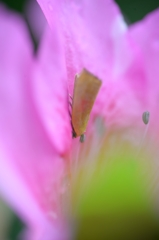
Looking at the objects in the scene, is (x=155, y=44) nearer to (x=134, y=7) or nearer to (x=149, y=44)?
(x=149, y=44)

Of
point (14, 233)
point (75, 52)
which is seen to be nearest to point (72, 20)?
point (75, 52)

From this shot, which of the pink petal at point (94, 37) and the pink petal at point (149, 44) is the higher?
the pink petal at point (94, 37)

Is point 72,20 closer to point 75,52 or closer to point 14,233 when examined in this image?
point 75,52

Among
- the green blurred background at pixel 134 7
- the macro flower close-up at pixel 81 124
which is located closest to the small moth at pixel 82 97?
the macro flower close-up at pixel 81 124

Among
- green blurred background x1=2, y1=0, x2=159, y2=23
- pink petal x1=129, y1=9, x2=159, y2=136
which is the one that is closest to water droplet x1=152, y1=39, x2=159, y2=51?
pink petal x1=129, y1=9, x2=159, y2=136

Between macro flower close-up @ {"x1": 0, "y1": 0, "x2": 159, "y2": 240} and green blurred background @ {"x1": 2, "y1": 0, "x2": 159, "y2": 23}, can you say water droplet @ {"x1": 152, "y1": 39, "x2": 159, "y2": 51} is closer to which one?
macro flower close-up @ {"x1": 0, "y1": 0, "x2": 159, "y2": 240}

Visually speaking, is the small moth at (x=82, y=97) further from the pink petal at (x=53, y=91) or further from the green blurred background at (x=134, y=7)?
the green blurred background at (x=134, y=7)

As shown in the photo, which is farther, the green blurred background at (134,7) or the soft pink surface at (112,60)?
the green blurred background at (134,7)
